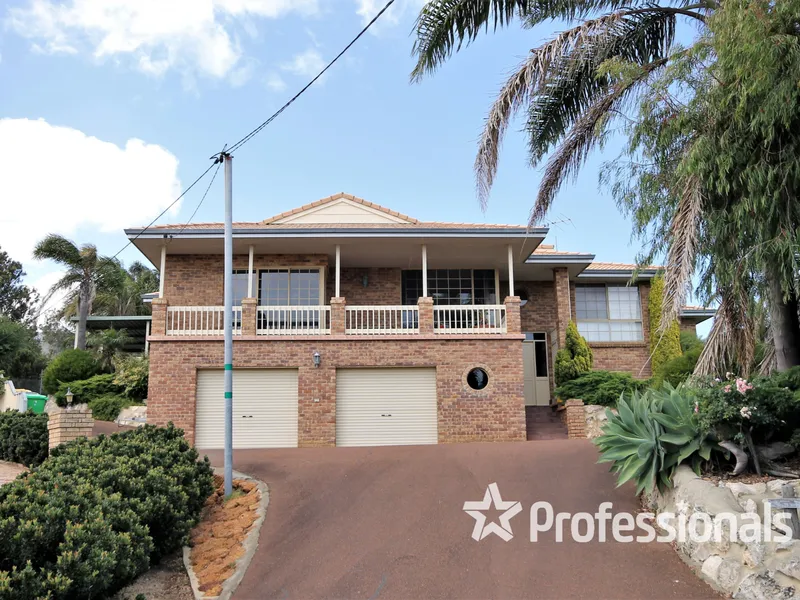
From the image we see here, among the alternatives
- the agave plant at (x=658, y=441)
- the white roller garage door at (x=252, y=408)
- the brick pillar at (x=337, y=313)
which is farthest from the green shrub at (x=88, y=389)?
the agave plant at (x=658, y=441)

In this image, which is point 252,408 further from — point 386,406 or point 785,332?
point 785,332

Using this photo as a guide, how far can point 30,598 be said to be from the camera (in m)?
6.00

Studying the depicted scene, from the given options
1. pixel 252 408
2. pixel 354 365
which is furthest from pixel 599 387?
pixel 252 408

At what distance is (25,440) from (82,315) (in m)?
13.4

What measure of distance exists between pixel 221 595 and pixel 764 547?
19.2ft

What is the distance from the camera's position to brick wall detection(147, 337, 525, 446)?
53.7 ft

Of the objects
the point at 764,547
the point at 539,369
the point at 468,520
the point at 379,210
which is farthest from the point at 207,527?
the point at 539,369

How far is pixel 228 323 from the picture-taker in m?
11.5

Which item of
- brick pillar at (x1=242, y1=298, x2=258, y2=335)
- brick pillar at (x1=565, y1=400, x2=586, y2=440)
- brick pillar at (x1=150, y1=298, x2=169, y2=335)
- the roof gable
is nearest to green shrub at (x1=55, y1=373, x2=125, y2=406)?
brick pillar at (x1=150, y1=298, x2=169, y2=335)

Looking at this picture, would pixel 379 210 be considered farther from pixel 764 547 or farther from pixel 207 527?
pixel 764 547

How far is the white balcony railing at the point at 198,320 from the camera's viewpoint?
16.9 meters

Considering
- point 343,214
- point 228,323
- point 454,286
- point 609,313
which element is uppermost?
point 343,214

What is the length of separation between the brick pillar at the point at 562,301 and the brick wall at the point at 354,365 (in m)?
3.44

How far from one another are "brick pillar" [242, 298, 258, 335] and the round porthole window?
5.11 m
